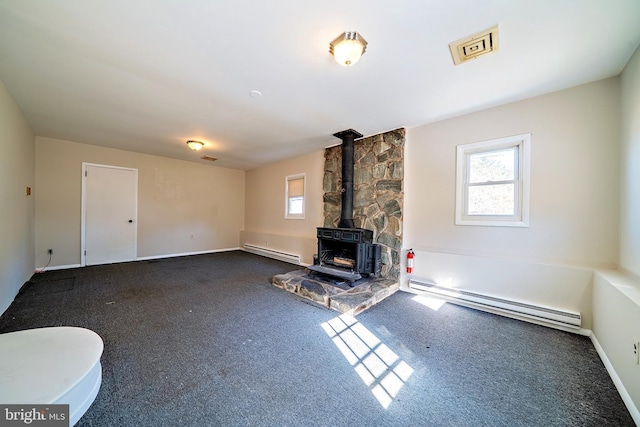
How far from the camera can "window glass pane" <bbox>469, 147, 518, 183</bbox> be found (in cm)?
278

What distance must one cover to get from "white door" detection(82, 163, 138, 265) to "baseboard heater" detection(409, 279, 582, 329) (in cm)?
611

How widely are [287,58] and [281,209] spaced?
13.5 feet

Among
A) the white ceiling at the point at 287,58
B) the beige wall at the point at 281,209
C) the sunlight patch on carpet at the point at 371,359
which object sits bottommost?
the sunlight patch on carpet at the point at 371,359

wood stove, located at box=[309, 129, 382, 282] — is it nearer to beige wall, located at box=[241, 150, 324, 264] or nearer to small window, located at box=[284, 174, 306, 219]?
beige wall, located at box=[241, 150, 324, 264]

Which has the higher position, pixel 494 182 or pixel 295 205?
pixel 494 182

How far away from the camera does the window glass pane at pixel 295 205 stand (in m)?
5.35

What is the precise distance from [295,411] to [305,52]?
2632mm

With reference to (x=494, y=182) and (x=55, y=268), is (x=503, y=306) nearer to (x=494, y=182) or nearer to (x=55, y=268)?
(x=494, y=182)

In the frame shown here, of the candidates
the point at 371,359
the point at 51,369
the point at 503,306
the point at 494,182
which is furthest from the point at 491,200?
the point at 51,369

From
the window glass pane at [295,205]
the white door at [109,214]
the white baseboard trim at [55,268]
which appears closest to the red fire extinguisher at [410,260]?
the window glass pane at [295,205]

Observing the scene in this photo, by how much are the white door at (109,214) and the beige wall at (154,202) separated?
0.11 metres

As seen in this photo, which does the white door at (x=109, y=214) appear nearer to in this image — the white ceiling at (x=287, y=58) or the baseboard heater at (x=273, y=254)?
the white ceiling at (x=287, y=58)

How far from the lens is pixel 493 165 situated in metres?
2.91

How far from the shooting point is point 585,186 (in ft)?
7.64
